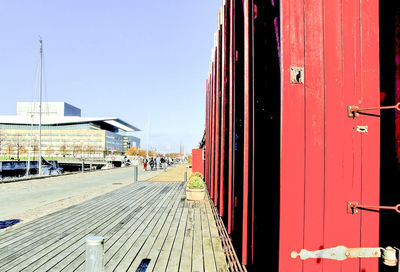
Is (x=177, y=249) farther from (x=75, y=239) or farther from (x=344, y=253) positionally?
(x=344, y=253)

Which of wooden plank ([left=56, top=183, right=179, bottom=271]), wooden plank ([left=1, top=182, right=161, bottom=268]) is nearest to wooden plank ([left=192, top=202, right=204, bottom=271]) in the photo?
wooden plank ([left=56, top=183, right=179, bottom=271])

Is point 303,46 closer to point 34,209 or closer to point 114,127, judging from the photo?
point 34,209

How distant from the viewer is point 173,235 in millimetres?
5918

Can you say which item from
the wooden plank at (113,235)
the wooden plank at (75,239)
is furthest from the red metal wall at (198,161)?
the wooden plank at (75,239)

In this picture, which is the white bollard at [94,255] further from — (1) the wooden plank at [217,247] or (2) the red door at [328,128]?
(1) the wooden plank at [217,247]

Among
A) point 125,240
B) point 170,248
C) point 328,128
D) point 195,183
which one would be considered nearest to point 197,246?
point 170,248

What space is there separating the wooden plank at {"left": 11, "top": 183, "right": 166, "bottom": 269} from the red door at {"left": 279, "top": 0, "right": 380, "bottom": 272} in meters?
4.53

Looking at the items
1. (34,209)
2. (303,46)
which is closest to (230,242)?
(303,46)

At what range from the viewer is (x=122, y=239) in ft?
18.6

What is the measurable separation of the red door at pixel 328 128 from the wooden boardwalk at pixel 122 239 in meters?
2.75

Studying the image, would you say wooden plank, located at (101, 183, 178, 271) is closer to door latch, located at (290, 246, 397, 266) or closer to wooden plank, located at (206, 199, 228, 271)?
wooden plank, located at (206, 199, 228, 271)

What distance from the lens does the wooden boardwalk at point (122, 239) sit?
14.3 ft

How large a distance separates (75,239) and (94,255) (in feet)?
12.3

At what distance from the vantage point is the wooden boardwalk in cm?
437
